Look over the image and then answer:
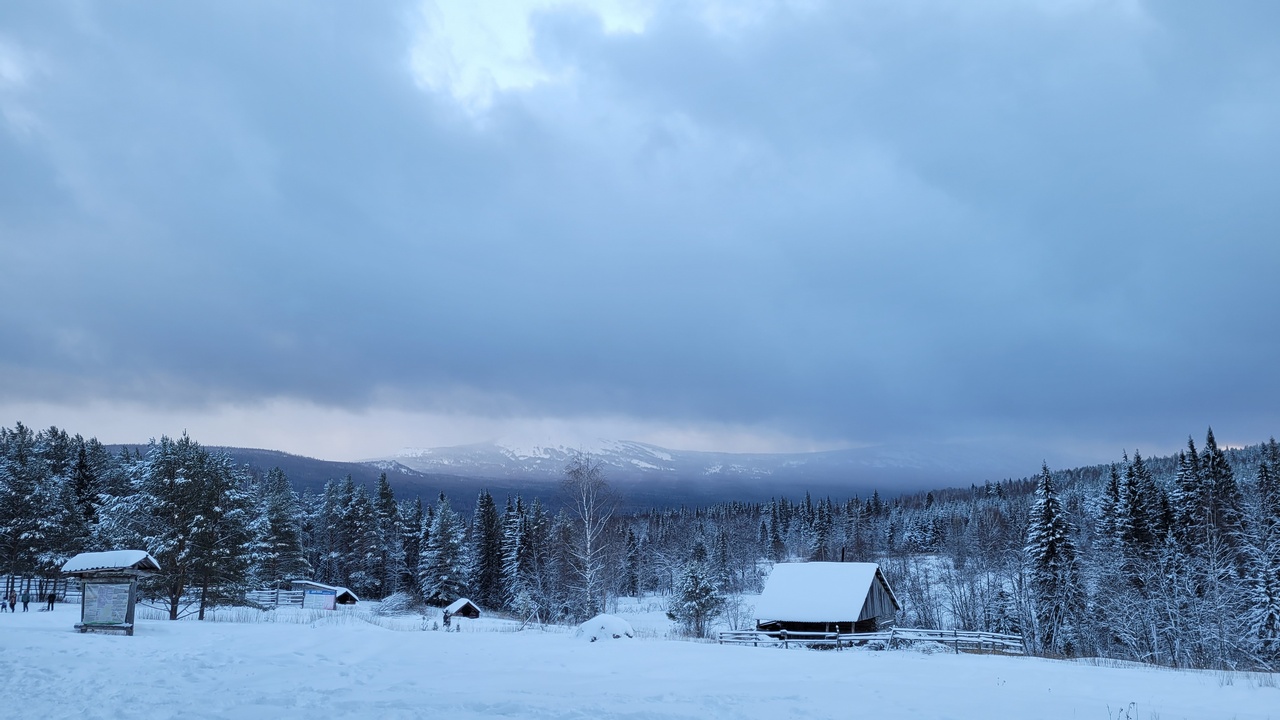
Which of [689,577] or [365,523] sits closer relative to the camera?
[689,577]

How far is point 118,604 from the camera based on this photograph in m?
21.7

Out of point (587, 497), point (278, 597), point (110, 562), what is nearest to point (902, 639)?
point (587, 497)

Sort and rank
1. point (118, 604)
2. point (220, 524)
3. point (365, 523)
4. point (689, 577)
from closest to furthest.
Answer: point (118, 604), point (220, 524), point (689, 577), point (365, 523)

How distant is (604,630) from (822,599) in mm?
17351

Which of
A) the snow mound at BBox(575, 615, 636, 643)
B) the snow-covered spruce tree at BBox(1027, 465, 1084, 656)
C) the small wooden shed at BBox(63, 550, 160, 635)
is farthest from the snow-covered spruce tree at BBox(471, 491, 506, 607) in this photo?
the small wooden shed at BBox(63, 550, 160, 635)

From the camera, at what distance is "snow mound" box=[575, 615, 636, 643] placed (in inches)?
927

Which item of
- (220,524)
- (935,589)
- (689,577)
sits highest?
(220,524)

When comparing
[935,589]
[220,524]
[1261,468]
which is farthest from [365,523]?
[1261,468]

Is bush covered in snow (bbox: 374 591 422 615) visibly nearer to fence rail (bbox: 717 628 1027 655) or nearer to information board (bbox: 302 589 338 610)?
information board (bbox: 302 589 338 610)

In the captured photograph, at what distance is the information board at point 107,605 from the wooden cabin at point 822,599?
27.9 meters

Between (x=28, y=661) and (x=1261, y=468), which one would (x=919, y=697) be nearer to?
(x=28, y=661)

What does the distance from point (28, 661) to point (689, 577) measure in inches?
1688

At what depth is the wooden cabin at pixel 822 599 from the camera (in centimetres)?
3600

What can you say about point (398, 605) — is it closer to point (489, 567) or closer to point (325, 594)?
point (325, 594)
